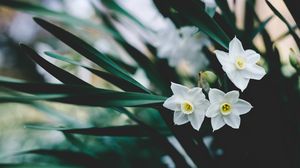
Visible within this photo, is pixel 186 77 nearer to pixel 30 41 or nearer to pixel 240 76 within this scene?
pixel 240 76

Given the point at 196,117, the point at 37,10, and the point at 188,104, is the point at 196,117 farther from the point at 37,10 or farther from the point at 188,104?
the point at 37,10

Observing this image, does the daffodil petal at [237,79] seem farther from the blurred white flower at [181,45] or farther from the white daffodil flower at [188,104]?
the blurred white flower at [181,45]

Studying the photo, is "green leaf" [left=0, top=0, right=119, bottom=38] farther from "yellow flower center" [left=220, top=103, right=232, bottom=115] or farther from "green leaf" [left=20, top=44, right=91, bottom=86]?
"yellow flower center" [left=220, top=103, right=232, bottom=115]

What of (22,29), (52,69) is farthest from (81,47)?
(22,29)

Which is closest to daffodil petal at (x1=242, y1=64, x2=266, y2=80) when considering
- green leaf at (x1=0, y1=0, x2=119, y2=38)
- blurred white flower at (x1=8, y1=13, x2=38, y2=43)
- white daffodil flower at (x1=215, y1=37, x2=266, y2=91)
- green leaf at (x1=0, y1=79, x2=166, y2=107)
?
white daffodil flower at (x1=215, y1=37, x2=266, y2=91)

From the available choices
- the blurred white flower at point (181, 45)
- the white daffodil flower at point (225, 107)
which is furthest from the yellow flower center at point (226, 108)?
the blurred white flower at point (181, 45)

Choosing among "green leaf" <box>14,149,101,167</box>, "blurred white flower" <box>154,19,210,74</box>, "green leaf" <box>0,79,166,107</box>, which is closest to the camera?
"green leaf" <box>0,79,166,107</box>
